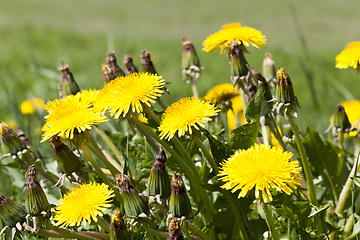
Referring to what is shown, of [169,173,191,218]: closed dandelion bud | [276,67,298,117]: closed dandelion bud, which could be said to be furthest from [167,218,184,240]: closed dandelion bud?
[276,67,298,117]: closed dandelion bud

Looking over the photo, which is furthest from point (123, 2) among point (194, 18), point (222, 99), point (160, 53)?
point (222, 99)

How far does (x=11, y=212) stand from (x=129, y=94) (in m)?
0.39

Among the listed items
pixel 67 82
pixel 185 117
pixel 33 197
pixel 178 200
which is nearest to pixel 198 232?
pixel 178 200

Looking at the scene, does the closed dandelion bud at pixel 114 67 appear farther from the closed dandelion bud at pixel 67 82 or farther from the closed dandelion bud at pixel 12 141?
the closed dandelion bud at pixel 12 141

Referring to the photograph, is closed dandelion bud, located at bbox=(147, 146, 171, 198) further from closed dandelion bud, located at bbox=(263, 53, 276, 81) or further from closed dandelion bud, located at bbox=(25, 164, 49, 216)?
closed dandelion bud, located at bbox=(263, 53, 276, 81)

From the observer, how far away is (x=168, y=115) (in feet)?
3.00

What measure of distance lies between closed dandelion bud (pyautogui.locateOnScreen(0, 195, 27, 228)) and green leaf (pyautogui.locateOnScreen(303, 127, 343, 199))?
35.9 inches

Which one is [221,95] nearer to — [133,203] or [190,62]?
[190,62]

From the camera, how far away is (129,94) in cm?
91

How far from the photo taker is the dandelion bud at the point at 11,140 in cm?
105

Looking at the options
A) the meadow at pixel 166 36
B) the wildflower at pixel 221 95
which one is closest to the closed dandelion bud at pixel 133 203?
the wildflower at pixel 221 95

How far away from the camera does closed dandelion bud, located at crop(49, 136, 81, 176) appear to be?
95cm

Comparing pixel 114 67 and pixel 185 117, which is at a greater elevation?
pixel 114 67

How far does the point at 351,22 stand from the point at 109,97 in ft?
31.9
